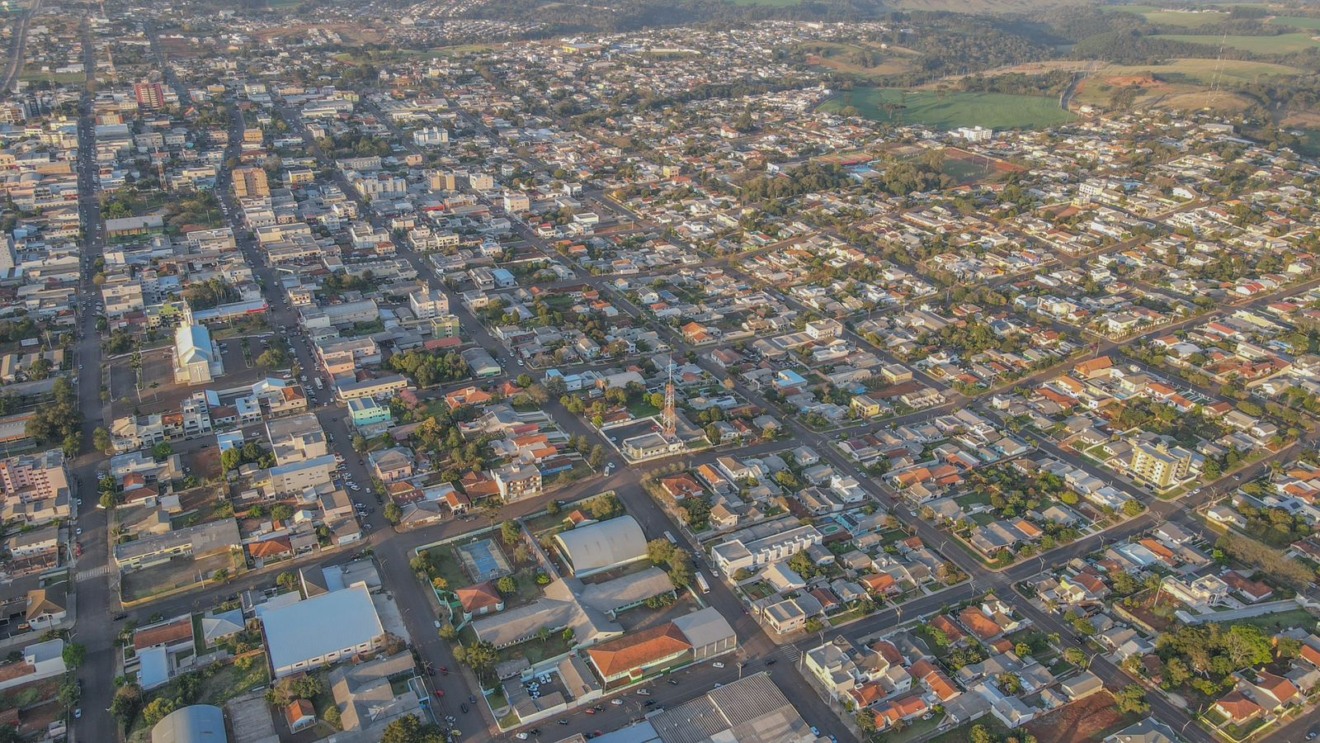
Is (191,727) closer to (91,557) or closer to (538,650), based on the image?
(538,650)

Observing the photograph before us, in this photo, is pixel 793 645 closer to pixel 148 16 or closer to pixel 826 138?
pixel 826 138

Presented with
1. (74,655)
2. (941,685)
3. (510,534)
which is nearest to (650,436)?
(510,534)

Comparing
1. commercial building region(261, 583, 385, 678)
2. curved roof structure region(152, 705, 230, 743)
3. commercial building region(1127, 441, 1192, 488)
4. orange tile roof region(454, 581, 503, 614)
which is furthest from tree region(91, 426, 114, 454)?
commercial building region(1127, 441, 1192, 488)

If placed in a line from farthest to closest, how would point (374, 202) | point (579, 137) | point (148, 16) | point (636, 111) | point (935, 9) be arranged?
point (935, 9), point (148, 16), point (636, 111), point (579, 137), point (374, 202)

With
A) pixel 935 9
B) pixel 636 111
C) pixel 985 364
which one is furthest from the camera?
pixel 935 9

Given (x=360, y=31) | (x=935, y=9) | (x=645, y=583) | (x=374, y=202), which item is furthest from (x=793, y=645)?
(x=935, y=9)
